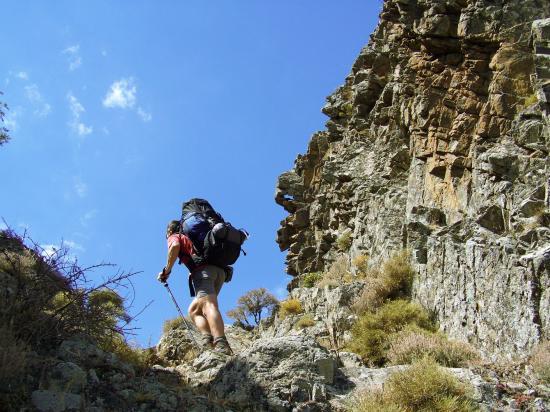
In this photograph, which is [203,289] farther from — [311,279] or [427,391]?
[311,279]

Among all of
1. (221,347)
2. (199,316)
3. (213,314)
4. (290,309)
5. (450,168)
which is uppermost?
(450,168)

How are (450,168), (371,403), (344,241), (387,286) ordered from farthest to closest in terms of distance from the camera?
(344,241) < (450,168) < (387,286) < (371,403)

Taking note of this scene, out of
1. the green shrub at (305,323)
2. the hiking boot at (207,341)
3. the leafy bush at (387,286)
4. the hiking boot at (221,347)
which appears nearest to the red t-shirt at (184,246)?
the hiking boot at (207,341)

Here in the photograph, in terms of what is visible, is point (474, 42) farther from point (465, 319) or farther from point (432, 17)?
point (465, 319)

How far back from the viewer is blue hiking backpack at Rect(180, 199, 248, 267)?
8.75m

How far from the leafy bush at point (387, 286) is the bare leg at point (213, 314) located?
15.7 feet

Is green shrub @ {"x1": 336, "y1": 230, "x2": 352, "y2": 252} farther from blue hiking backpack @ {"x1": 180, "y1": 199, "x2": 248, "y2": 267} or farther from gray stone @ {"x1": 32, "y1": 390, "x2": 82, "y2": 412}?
gray stone @ {"x1": 32, "y1": 390, "x2": 82, "y2": 412}

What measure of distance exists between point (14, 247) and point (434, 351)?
19.6ft

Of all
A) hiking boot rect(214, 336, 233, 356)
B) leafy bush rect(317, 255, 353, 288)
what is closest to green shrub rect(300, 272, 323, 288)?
leafy bush rect(317, 255, 353, 288)

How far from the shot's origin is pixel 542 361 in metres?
7.37

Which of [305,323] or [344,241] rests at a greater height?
[344,241]

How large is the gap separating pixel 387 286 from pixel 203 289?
5766 mm

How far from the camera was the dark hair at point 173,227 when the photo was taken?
958cm

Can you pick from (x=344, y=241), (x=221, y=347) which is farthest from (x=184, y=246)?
(x=344, y=241)
